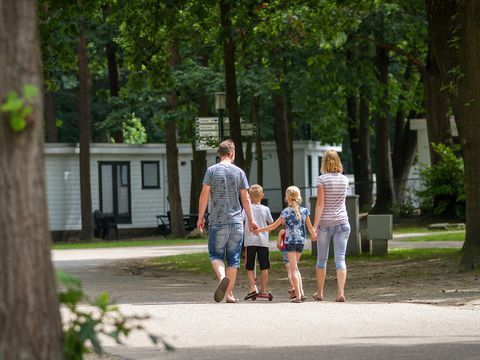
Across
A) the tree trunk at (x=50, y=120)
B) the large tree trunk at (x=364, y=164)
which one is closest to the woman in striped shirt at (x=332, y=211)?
the large tree trunk at (x=364, y=164)

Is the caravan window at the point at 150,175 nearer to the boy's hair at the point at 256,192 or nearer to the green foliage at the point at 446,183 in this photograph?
the green foliage at the point at 446,183

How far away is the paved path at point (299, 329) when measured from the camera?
9125mm

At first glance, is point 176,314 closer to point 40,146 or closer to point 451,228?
point 40,146

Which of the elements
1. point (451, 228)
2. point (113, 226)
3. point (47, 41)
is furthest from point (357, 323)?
point (113, 226)

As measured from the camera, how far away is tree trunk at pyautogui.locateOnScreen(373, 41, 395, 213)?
4125 cm

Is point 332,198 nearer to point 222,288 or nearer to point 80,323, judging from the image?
point 222,288

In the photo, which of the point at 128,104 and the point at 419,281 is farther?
the point at 128,104

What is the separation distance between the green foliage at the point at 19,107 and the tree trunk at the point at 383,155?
36.2 meters

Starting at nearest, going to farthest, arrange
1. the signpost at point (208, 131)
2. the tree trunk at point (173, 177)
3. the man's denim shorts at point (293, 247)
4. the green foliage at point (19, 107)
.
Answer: the green foliage at point (19, 107)
the man's denim shorts at point (293, 247)
the signpost at point (208, 131)
the tree trunk at point (173, 177)

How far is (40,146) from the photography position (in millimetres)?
5109

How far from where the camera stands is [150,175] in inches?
1877

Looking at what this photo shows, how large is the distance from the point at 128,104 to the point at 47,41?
16.7m

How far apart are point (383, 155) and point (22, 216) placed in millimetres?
37647

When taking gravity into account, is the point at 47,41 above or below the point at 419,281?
above
